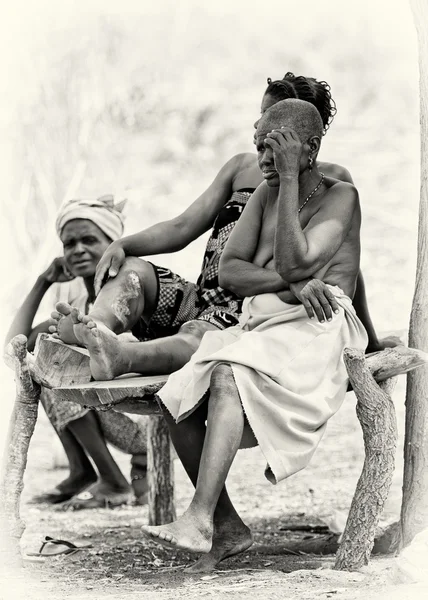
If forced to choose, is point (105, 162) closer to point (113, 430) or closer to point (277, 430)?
point (113, 430)

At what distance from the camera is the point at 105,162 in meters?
Result: 11.9

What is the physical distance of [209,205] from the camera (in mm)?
4363

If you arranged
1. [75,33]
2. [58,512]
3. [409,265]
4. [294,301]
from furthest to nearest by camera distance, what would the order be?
[75,33] < [409,265] < [58,512] < [294,301]

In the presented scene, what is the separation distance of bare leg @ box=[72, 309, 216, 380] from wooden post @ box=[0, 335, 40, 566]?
1.24ft

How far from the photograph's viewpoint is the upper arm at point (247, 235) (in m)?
3.67

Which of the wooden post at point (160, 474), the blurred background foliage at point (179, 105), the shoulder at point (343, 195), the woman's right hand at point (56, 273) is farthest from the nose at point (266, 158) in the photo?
the blurred background foliage at point (179, 105)

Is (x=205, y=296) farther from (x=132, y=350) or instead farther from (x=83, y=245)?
(x=83, y=245)

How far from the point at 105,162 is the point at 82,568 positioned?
8552mm

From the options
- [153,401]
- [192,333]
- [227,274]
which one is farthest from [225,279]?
[153,401]

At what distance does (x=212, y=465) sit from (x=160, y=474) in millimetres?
1896

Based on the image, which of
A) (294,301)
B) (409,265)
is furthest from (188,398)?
(409,265)

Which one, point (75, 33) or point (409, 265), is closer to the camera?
point (409, 265)

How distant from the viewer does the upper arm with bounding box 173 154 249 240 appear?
14.2ft

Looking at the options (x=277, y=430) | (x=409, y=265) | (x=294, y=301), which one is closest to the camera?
(x=277, y=430)
